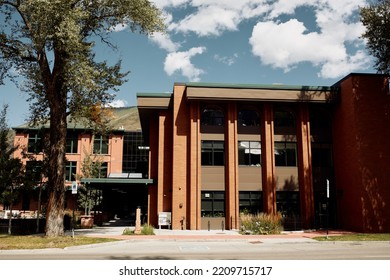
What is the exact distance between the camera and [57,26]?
760 inches

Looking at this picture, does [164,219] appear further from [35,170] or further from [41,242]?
[41,242]

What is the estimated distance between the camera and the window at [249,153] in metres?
30.5

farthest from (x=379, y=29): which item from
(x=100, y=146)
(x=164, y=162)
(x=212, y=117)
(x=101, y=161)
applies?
(x=100, y=146)

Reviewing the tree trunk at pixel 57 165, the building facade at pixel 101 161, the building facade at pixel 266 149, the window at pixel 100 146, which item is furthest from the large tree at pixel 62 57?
the window at pixel 100 146

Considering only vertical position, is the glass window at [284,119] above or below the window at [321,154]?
above

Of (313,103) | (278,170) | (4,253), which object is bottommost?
(4,253)

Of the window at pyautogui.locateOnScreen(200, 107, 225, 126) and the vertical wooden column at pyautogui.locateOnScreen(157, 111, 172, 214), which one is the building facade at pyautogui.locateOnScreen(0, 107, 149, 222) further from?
the window at pyautogui.locateOnScreen(200, 107, 225, 126)

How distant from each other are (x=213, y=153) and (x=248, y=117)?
4.39m

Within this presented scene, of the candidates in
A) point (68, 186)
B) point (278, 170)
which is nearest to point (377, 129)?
point (278, 170)

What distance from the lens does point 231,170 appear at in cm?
2955

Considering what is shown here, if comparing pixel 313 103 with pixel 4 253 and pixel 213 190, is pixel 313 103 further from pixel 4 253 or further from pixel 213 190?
pixel 4 253

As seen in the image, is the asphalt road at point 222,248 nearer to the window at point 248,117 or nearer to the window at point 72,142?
the window at point 248,117

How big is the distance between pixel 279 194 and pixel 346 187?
5217 mm

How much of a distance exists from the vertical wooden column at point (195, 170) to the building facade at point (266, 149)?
0.26ft
